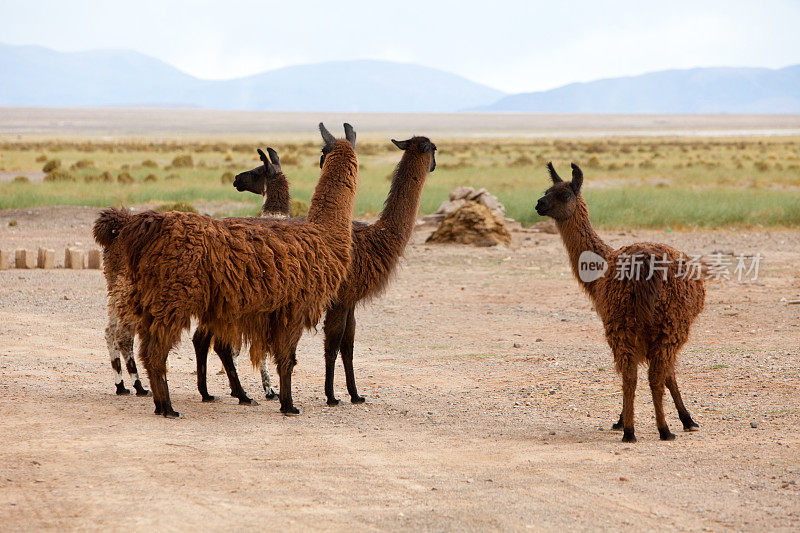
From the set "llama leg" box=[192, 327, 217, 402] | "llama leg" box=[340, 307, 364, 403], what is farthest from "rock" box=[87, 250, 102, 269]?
"llama leg" box=[340, 307, 364, 403]

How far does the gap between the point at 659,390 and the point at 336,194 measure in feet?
10.6

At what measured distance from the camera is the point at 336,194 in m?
8.24

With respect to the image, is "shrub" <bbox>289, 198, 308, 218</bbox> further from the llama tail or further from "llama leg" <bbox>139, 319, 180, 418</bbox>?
"llama leg" <bbox>139, 319, 180, 418</bbox>

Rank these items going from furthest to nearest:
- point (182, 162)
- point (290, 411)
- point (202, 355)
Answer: point (182, 162), point (202, 355), point (290, 411)

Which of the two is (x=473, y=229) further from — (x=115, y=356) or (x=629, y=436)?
(x=629, y=436)

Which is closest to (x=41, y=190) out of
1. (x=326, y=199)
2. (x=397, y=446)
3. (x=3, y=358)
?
(x=3, y=358)

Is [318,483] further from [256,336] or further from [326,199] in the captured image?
[326,199]

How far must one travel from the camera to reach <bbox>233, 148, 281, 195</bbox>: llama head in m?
10.1

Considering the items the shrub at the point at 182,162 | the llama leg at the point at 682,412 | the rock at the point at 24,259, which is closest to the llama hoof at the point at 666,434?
the llama leg at the point at 682,412

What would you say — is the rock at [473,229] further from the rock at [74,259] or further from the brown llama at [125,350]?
the brown llama at [125,350]

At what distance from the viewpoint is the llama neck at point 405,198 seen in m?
8.70

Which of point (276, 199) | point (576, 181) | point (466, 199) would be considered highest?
point (576, 181)

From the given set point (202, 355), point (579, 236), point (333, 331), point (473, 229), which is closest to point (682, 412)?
point (579, 236)

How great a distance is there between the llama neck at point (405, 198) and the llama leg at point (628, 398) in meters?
2.61
